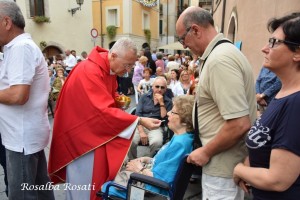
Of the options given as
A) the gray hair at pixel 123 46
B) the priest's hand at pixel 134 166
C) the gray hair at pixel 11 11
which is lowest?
the priest's hand at pixel 134 166

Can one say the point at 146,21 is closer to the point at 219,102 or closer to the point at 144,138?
the point at 144,138

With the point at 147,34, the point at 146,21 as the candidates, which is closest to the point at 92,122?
the point at 147,34

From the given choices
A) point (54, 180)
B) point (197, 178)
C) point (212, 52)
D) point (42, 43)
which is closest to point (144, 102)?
point (197, 178)

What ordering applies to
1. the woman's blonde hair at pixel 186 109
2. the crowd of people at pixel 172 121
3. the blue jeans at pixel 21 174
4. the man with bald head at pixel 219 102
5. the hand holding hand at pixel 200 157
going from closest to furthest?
the crowd of people at pixel 172 121 < the man with bald head at pixel 219 102 < the hand holding hand at pixel 200 157 < the blue jeans at pixel 21 174 < the woman's blonde hair at pixel 186 109

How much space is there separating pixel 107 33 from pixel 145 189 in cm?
2375

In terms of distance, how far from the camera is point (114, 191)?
2.22m

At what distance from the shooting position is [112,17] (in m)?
25.0

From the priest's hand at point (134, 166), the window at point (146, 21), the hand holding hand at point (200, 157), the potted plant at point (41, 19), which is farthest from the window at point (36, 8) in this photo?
the hand holding hand at point (200, 157)

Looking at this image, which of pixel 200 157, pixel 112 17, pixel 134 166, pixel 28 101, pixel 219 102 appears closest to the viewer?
pixel 219 102

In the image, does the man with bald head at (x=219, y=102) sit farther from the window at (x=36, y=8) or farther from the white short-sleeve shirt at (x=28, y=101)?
the window at (x=36, y=8)

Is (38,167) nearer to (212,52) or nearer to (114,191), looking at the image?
(114,191)

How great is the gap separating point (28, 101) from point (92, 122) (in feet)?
1.65

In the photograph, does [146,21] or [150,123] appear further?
[146,21]

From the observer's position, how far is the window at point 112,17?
24734mm
